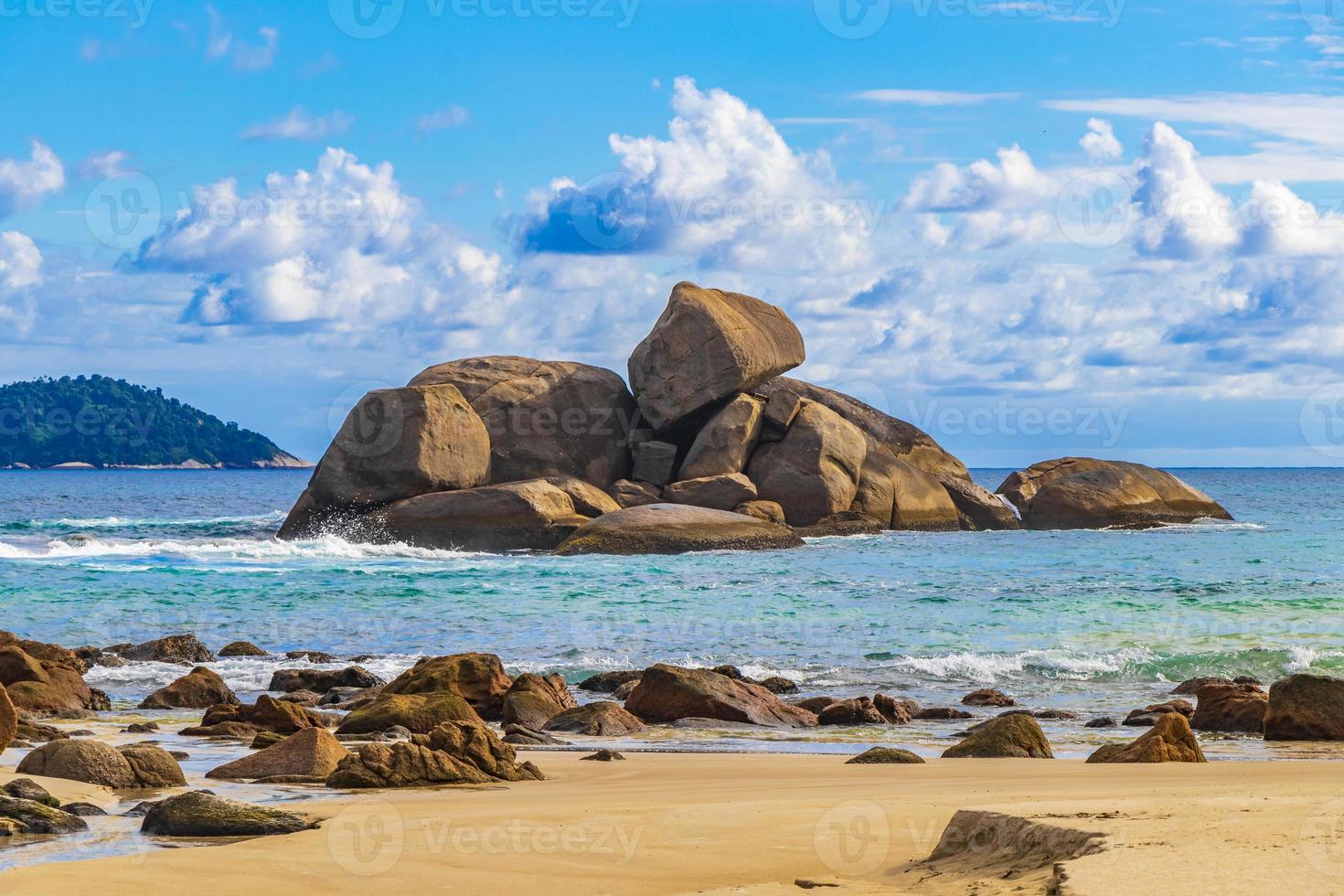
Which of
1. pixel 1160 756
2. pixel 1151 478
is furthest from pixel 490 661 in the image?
pixel 1151 478

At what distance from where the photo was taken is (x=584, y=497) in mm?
36188

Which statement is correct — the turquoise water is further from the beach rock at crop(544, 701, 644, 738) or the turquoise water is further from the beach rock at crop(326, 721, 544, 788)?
the beach rock at crop(326, 721, 544, 788)

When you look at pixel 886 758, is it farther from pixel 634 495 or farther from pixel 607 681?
pixel 634 495

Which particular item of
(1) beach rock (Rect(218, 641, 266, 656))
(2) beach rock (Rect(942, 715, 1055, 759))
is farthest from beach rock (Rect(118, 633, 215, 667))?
(2) beach rock (Rect(942, 715, 1055, 759))

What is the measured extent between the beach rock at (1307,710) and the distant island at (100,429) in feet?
497

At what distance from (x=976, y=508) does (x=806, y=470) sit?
Result: 320 inches

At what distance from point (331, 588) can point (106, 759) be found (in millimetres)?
17742

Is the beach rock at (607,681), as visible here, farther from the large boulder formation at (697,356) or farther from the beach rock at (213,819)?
the large boulder formation at (697,356)

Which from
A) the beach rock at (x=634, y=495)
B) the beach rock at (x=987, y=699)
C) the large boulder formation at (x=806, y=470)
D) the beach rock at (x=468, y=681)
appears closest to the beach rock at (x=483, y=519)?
the beach rock at (x=634, y=495)

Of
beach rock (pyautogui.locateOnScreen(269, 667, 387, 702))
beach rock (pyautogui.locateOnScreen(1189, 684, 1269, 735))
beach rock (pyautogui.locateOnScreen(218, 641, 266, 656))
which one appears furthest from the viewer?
beach rock (pyautogui.locateOnScreen(218, 641, 266, 656))

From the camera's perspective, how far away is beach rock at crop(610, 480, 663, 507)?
37.4 m

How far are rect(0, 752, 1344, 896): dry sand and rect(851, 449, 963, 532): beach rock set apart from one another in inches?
1238

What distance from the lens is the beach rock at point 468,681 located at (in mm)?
12906

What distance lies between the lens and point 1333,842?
4.56m
